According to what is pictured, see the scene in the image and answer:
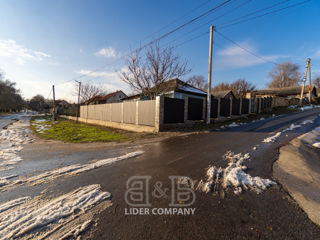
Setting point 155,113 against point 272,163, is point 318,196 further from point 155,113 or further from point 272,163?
point 155,113

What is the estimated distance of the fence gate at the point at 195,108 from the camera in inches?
410

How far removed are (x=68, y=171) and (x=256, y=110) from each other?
21306 mm

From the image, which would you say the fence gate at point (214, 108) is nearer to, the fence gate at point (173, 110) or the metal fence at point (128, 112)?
the fence gate at point (173, 110)

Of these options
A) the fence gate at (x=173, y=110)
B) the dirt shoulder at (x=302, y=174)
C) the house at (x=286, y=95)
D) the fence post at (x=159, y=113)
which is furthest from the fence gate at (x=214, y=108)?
the house at (x=286, y=95)

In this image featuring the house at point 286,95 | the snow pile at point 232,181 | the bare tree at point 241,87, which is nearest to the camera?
the snow pile at point 232,181

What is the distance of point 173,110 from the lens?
948 cm

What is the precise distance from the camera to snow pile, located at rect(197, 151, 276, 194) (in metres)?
2.38

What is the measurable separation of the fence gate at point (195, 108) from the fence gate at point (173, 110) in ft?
2.76

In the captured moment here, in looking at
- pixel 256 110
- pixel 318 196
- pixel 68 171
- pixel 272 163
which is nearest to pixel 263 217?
pixel 318 196

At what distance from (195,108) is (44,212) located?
10.3m

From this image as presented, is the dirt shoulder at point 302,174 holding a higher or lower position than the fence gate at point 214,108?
A: lower

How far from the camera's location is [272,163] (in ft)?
11.2

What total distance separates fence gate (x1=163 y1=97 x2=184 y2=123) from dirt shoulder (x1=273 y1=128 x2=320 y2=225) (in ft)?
20.0

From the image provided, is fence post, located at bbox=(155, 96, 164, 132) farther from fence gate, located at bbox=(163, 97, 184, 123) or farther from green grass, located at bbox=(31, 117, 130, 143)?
green grass, located at bbox=(31, 117, 130, 143)
